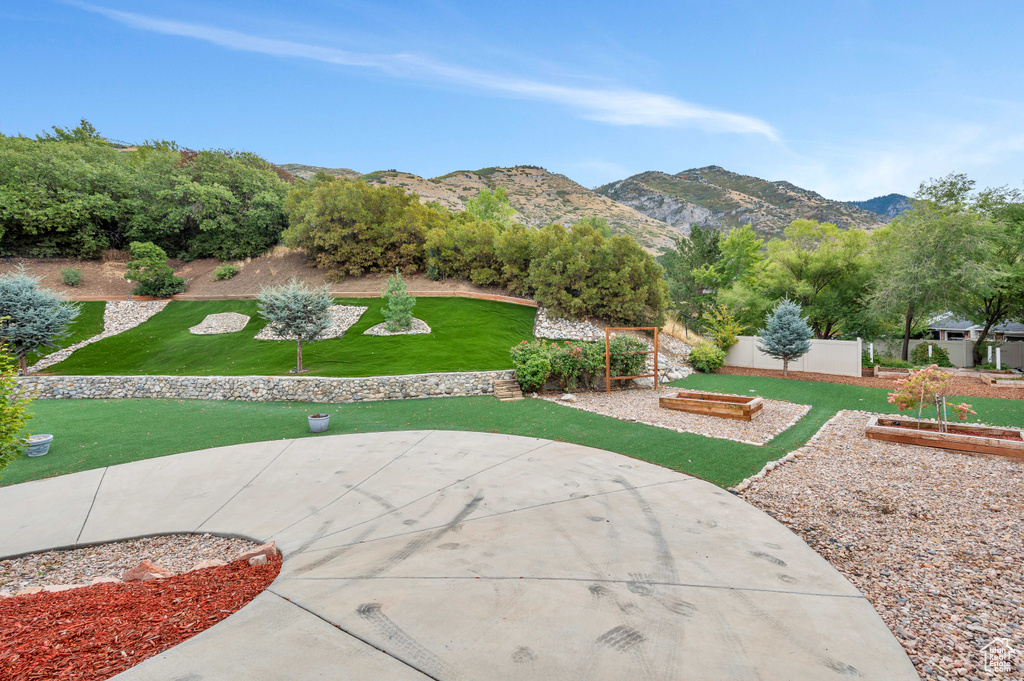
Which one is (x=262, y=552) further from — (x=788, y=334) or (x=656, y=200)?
(x=656, y=200)

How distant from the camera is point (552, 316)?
72.4 ft

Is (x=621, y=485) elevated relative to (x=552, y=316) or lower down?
lower down

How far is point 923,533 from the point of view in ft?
14.4

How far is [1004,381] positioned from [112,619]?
22856 millimetres

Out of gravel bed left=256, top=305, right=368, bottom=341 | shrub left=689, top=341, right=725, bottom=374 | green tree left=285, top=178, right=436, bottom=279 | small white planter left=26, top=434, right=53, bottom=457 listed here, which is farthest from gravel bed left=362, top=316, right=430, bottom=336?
shrub left=689, top=341, right=725, bottom=374

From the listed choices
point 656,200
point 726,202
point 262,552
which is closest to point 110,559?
point 262,552

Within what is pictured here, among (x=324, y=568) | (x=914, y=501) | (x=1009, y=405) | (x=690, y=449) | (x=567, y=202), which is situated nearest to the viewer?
(x=324, y=568)

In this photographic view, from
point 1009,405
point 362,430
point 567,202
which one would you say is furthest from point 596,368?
point 567,202

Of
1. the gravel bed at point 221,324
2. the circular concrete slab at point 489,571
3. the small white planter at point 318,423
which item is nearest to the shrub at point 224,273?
the gravel bed at point 221,324

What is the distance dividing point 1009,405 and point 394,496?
15396 millimetres

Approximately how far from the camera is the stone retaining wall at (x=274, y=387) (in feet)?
42.6

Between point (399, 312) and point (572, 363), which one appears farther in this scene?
point (399, 312)

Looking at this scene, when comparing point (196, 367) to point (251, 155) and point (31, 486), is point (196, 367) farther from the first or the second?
point (251, 155)

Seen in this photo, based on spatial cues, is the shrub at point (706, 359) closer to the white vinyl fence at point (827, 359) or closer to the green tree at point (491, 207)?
the white vinyl fence at point (827, 359)
